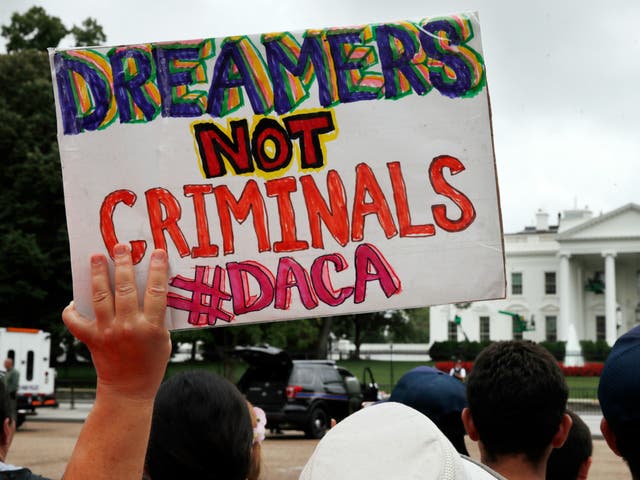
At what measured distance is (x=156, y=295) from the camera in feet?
5.16

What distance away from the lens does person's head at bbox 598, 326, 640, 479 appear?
1816 mm

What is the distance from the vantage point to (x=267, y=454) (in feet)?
49.0

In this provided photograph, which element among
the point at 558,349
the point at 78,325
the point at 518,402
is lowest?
the point at 558,349

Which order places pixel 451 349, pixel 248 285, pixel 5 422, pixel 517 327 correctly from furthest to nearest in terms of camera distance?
pixel 451 349
pixel 517 327
pixel 5 422
pixel 248 285

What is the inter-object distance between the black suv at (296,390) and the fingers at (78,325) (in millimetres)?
16115

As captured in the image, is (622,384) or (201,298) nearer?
(622,384)

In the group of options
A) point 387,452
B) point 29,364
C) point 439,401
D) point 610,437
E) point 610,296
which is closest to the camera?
point 387,452

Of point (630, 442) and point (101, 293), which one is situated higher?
point (101, 293)

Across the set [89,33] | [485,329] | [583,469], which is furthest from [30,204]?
[485,329]

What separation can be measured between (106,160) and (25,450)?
14368 millimetres

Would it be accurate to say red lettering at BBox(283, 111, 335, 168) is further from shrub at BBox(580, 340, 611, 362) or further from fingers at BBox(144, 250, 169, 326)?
shrub at BBox(580, 340, 611, 362)

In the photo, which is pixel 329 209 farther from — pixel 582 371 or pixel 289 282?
pixel 582 371

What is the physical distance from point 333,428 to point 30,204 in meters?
28.7

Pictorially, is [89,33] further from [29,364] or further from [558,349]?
[558,349]
